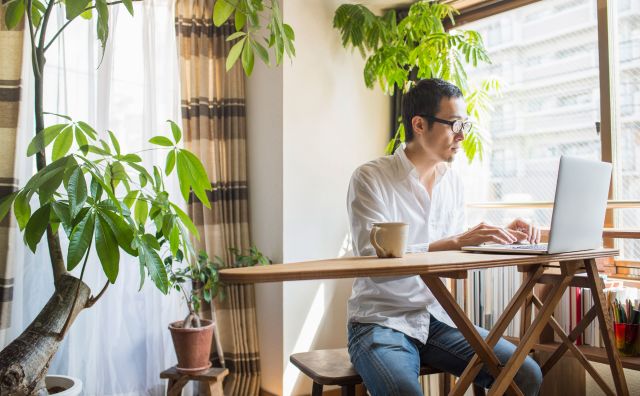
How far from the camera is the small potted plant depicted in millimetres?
2559

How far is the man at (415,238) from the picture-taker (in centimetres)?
159

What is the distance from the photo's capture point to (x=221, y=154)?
307cm

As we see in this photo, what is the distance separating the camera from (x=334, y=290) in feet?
10.3

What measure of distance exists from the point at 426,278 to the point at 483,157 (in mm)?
1698

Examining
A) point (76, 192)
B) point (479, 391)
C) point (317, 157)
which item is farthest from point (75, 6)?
point (317, 157)

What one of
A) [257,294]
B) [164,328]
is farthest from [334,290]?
[164,328]

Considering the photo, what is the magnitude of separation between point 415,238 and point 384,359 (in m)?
0.49

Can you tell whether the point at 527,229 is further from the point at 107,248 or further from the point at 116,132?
the point at 116,132

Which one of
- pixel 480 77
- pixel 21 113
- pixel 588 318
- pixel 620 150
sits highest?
pixel 480 77

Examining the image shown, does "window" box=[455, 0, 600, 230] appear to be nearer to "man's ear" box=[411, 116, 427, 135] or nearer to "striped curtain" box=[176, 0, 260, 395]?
"man's ear" box=[411, 116, 427, 135]

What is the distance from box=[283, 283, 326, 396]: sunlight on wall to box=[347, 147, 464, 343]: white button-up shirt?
1155 mm

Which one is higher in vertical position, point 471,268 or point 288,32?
point 288,32

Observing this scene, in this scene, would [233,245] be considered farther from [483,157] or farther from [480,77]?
[480,77]

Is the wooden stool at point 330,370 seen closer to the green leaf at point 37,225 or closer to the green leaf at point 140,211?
the green leaf at point 140,211
